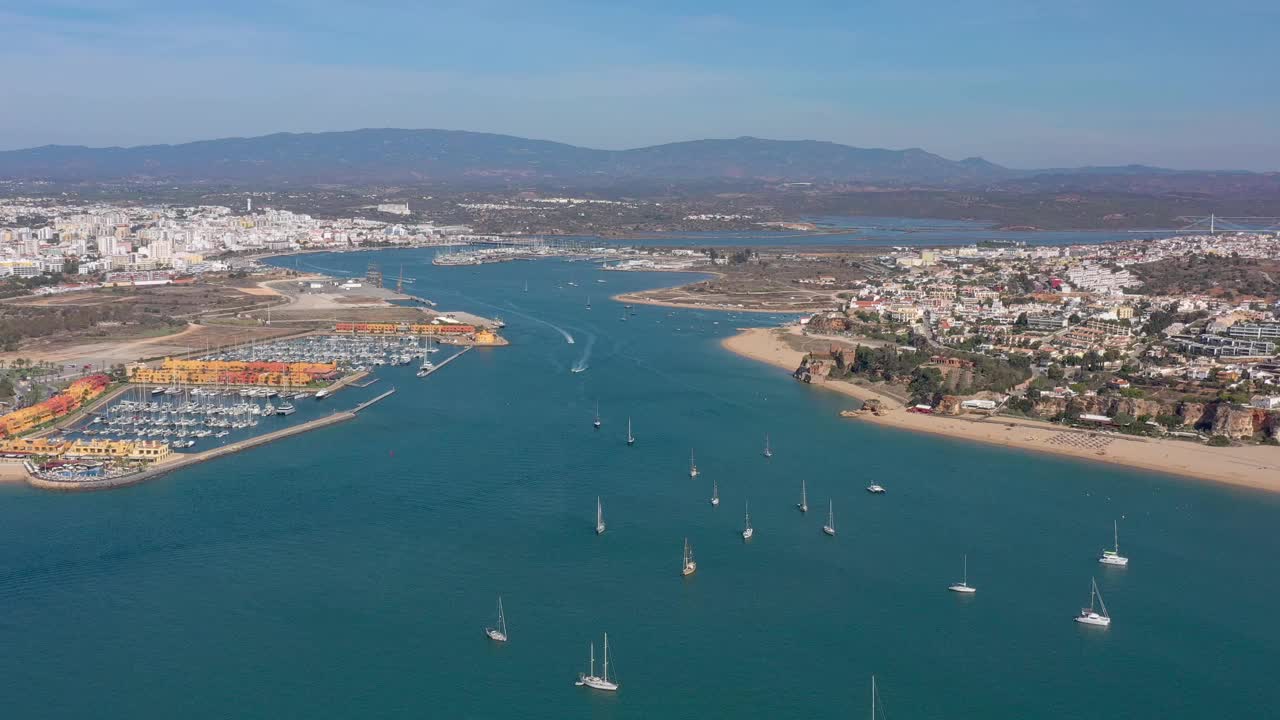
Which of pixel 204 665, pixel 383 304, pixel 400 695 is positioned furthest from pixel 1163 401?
pixel 383 304

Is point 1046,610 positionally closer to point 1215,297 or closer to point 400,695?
point 400,695

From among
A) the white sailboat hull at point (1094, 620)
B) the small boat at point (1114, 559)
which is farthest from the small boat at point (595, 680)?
the small boat at point (1114, 559)

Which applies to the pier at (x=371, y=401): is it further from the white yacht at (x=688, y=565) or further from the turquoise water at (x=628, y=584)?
the white yacht at (x=688, y=565)

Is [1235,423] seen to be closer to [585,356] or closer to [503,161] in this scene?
[585,356]

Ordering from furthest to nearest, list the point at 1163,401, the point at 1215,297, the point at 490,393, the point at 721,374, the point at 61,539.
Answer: the point at 1215,297 → the point at 721,374 → the point at 490,393 → the point at 1163,401 → the point at 61,539

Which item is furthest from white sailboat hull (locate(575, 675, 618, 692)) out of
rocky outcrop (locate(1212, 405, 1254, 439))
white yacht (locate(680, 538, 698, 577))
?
rocky outcrop (locate(1212, 405, 1254, 439))

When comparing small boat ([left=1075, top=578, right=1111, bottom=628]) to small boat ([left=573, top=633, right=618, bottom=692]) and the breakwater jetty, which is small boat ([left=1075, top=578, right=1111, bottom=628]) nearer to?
small boat ([left=573, top=633, right=618, bottom=692])

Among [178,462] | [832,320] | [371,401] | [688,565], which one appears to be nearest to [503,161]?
[832,320]
